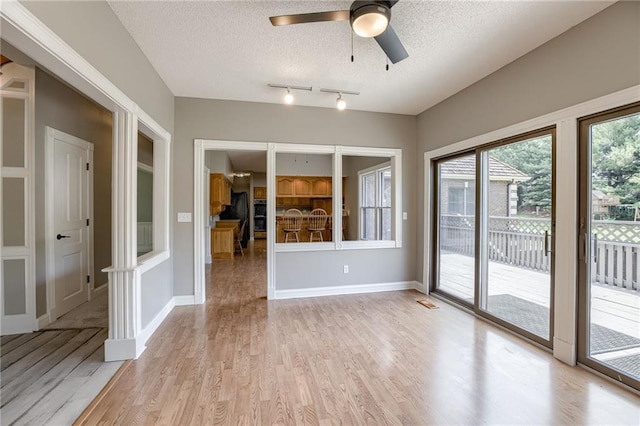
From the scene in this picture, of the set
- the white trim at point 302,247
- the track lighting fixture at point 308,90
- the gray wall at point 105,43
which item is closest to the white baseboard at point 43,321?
the gray wall at point 105,43

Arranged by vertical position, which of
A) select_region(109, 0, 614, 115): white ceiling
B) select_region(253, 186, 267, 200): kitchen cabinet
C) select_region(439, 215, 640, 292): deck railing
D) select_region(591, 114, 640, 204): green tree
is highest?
select_region(109, 0, 614, 115): white ceiling

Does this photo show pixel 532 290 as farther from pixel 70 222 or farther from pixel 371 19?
pixel 70 222

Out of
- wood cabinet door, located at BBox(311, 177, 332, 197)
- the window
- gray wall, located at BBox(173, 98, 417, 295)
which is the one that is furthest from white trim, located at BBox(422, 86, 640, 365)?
wood cabinet door, located at BBox(311, 177, 332, 197)

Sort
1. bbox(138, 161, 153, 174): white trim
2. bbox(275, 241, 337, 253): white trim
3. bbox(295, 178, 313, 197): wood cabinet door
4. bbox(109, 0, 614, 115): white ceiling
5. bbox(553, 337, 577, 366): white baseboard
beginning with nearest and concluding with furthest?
bbox(109, 0, 614, 115): white ceiling
bbox(553, 337, 577, 366): white baseboard
bbox(275, 241, 337, 253): white trim
bbox(138, 161, 153, 174): white trim
bbox(295, 178, 313, 197): wood cabinet door

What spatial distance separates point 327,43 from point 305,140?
164 centimetres

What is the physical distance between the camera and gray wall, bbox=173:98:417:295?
3770 millimetres

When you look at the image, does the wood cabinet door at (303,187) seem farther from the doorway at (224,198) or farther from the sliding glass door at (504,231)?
the sliding glass door at (504,231)

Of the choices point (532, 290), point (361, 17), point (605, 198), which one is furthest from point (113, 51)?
point (532, 290)

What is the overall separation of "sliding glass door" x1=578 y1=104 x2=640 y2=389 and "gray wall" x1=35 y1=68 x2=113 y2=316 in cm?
511

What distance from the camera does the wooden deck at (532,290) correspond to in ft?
6.97

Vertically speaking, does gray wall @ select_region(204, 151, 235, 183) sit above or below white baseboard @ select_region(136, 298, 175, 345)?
above

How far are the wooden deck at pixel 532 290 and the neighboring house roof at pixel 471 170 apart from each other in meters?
0.98

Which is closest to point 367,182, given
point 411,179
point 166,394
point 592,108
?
point 411,179

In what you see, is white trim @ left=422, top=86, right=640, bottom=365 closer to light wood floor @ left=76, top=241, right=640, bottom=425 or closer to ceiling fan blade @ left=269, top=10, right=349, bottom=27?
light wood floor @ left=76, top=241, right=640, bottom=425
